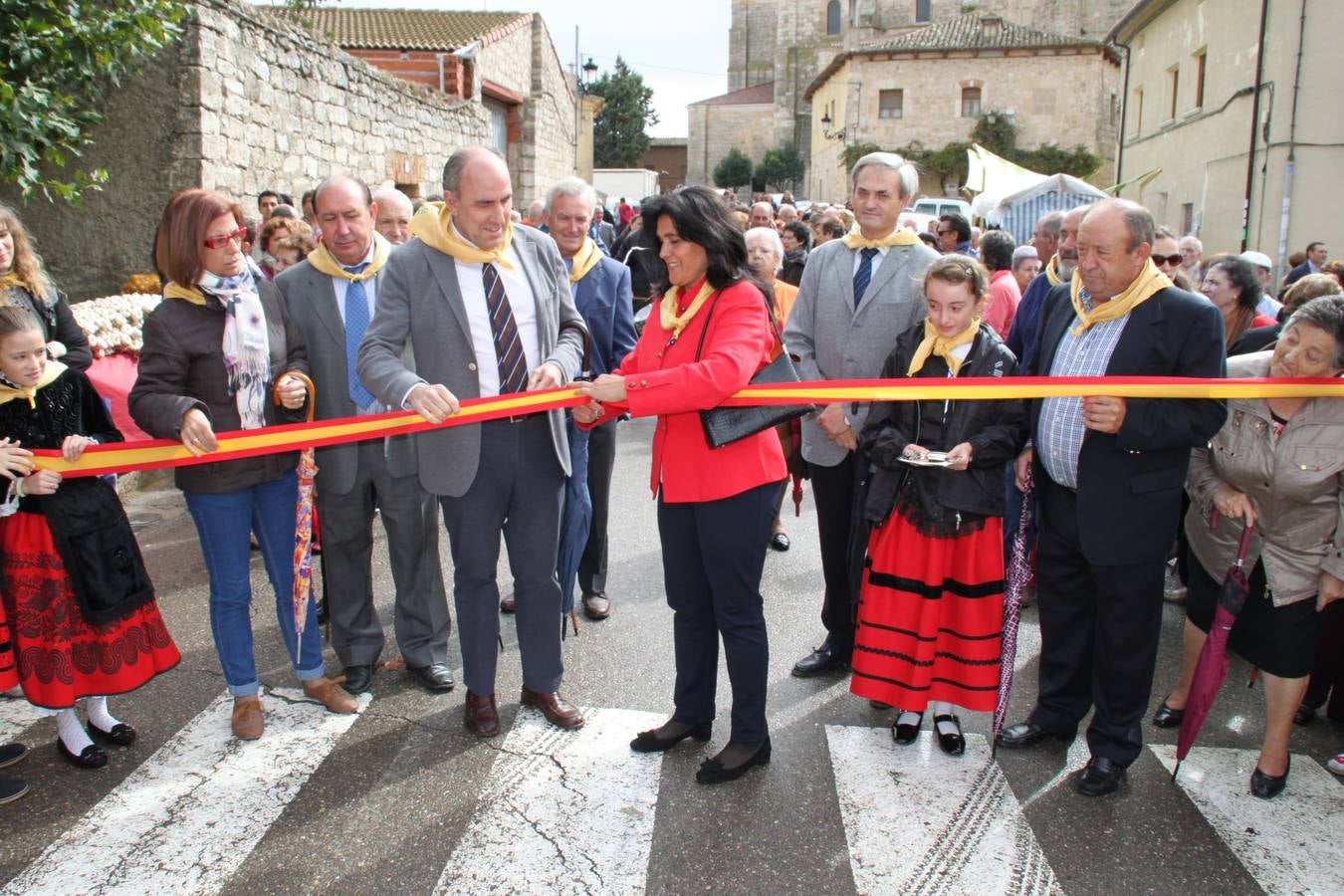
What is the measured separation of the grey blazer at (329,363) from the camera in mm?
4160

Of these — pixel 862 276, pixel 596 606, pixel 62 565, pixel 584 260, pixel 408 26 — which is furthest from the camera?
pixel 408 26

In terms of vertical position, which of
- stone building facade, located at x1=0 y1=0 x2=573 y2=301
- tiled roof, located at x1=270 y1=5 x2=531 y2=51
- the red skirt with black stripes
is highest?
tiled roof, located at x1=270 y1=5 x2=531 y2=51

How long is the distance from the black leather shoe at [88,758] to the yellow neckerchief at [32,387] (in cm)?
128

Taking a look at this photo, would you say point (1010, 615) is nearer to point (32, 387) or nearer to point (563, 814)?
point (563, 814)

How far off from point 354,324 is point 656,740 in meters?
2.16

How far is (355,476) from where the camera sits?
4.21 metres

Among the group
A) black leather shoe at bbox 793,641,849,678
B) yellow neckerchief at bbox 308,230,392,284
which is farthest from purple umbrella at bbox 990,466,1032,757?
yellow neckerchief at bbox 308,230,392,284

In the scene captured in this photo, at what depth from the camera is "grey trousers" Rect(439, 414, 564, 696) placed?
3705 mm

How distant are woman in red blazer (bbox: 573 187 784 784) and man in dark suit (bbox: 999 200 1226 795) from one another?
1070 millimetres

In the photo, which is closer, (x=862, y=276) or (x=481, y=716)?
Answer: (x=481, y=716)

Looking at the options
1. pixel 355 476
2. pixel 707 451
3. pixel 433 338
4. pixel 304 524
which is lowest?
pixel 304 524

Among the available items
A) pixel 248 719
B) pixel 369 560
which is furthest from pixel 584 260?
pixel 248 719

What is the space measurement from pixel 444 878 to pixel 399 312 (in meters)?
1.97

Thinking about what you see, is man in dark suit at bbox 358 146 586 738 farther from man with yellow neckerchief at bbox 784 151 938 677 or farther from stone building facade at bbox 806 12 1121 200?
stone building facade at bbox 806 12 1121 200
